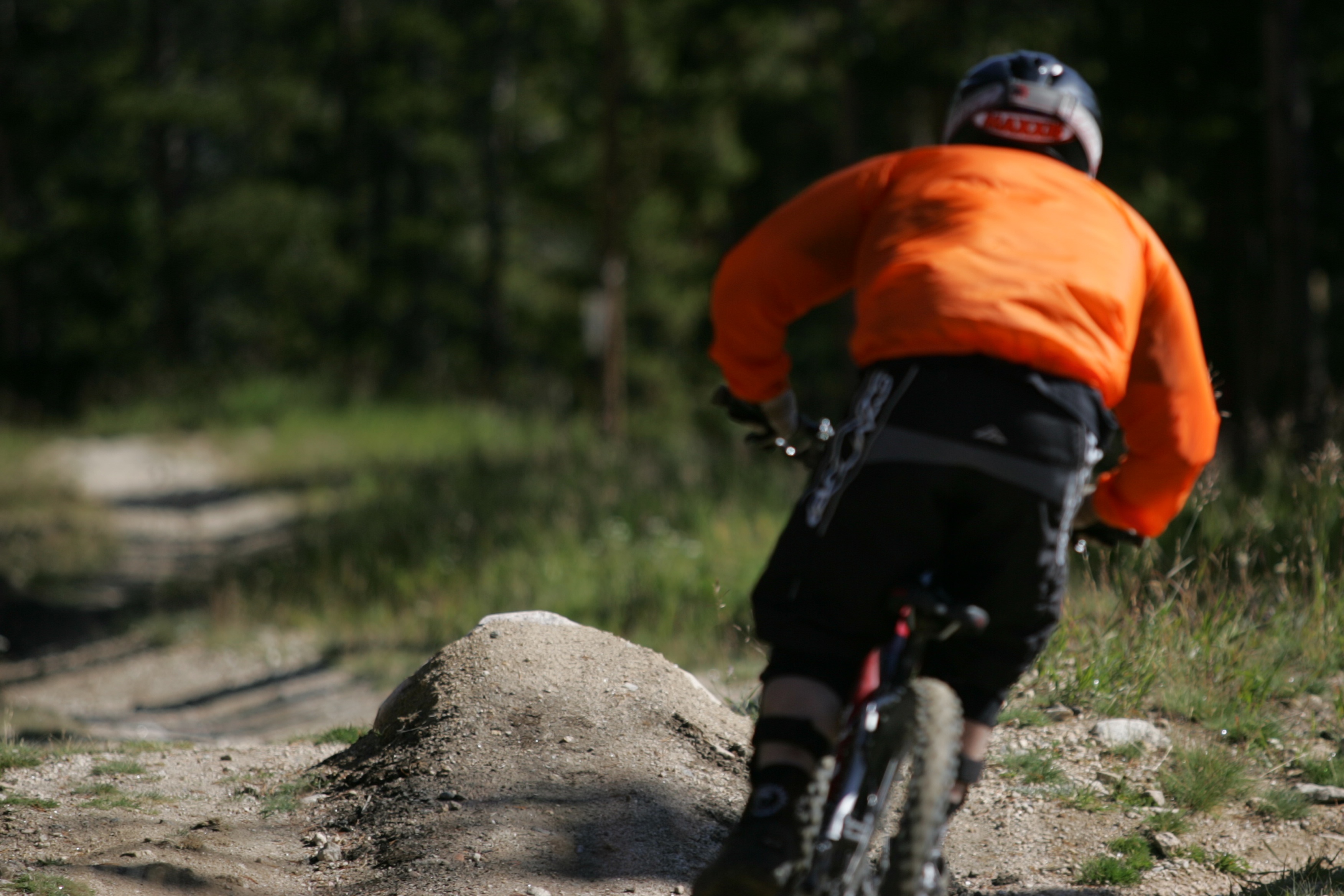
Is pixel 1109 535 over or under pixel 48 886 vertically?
over

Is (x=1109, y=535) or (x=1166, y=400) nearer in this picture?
(x=1166, y=400)

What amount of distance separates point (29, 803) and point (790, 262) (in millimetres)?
2619

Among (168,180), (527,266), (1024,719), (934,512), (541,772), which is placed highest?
(168,180)

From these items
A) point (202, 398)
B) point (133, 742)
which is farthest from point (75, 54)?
point (133, 742)

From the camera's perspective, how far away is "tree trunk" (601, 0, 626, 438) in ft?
39.4

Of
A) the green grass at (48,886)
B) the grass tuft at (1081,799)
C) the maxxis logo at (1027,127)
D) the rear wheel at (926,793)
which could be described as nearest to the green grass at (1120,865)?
the grass tuft at (1081,799)

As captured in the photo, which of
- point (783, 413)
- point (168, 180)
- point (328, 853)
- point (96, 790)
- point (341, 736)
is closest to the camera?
A: point (783, 413)

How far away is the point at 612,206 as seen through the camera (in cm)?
1247

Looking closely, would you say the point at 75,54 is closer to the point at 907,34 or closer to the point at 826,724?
the point at 907,34

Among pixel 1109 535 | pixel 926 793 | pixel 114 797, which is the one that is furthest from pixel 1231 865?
pixel 114 797

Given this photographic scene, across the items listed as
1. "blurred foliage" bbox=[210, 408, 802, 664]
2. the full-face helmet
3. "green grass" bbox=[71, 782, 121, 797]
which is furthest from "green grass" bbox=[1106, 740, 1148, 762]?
"green grass" bbox=[71, 782, 121, 797]

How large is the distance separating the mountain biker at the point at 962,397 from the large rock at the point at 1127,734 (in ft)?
5.65

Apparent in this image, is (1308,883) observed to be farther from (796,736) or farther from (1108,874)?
(796,736)

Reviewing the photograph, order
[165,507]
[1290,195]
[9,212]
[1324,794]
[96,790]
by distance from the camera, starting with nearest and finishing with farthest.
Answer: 1. [96,790]
2. [1324,794]
3. [1290,195]
4. [165,507]
5. [9,212]
